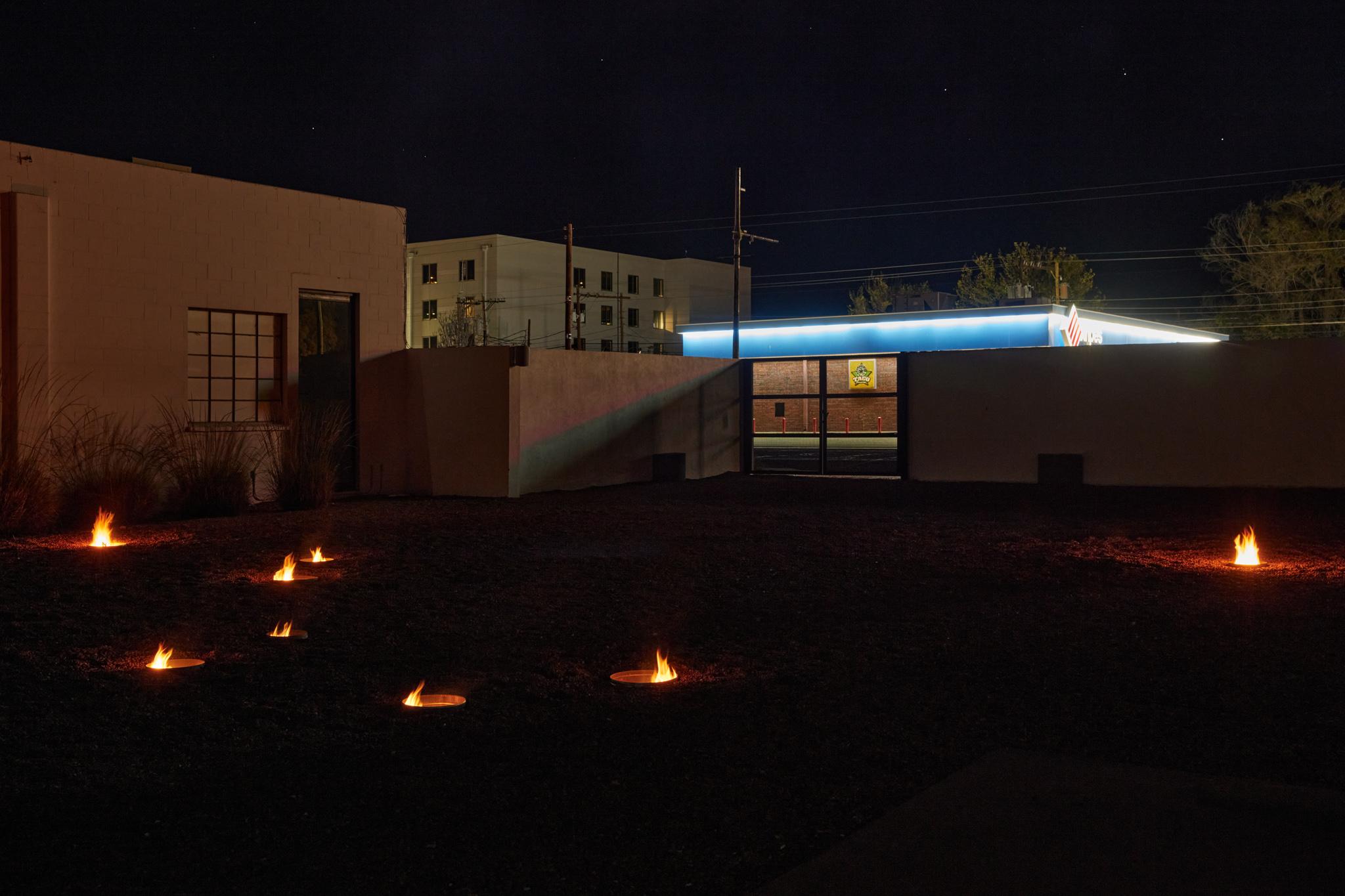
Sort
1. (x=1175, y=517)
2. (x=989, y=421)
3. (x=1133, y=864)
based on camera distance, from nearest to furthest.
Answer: (x=1133, y=864) < (x=1175, y=517) < (x=989, y=421)

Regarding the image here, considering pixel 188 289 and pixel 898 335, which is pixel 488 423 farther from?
pixel 898 335

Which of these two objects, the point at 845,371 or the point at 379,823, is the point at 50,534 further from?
the point at 845,371

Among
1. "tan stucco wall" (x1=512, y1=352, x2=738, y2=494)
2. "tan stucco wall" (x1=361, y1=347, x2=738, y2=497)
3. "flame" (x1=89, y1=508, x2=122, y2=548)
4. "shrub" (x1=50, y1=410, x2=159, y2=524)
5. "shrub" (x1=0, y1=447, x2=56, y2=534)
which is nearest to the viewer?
"flame" (x1=89, y1=508, x2=122, y2=548)

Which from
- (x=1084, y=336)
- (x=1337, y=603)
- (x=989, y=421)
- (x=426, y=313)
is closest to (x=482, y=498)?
(x=989, y=421)

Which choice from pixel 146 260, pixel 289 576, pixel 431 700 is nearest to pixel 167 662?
pixel 431 700

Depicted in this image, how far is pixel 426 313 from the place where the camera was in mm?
64688

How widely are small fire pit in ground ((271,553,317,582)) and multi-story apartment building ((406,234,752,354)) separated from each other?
48.9 meters

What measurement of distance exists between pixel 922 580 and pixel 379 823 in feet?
18.7

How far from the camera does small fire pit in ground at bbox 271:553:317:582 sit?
8.71 metres

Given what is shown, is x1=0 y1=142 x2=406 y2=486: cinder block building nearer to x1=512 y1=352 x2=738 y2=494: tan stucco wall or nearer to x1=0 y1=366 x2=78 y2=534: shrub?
x1=0 y1=366 x2=78 y2=534: shrub

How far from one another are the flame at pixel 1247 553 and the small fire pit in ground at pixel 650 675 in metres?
5.88

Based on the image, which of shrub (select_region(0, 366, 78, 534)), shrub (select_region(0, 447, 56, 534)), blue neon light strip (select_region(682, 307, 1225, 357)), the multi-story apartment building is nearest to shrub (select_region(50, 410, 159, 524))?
shrub (select_region(0, 366, 78, 534))

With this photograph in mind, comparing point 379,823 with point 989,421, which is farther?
point 989,421

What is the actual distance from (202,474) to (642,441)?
7.99 meters
